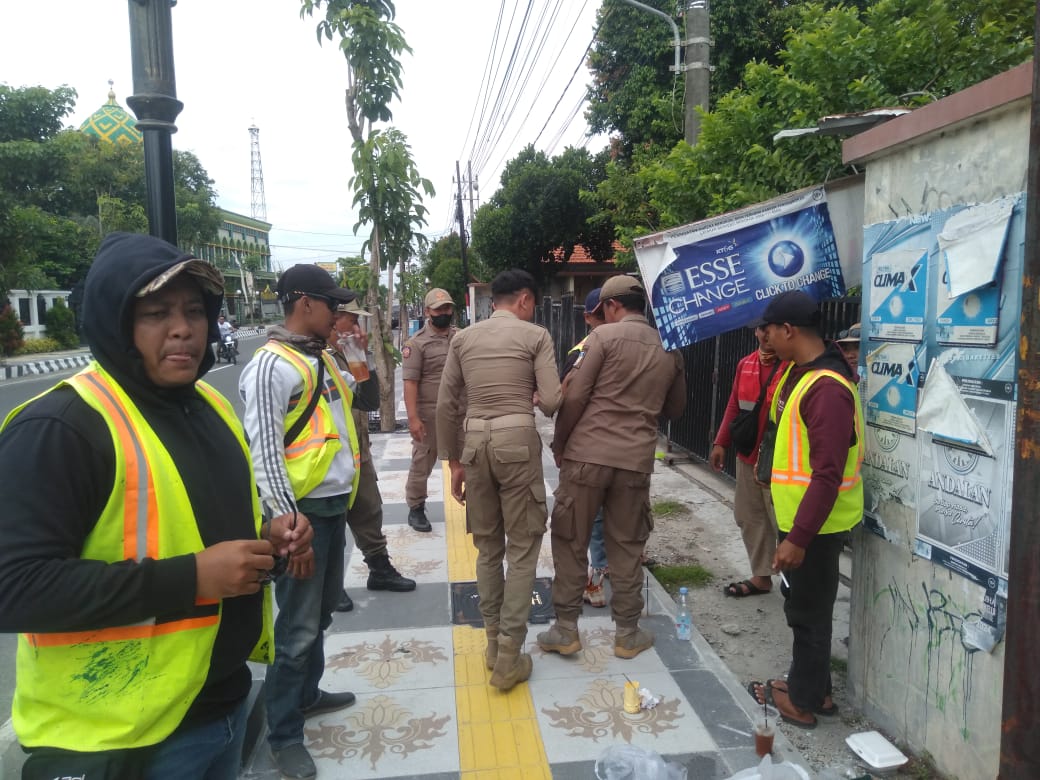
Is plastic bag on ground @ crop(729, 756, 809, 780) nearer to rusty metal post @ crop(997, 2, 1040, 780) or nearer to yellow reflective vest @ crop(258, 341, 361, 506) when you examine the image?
rusty metal post @ crop(997, 2, 1040, 780)

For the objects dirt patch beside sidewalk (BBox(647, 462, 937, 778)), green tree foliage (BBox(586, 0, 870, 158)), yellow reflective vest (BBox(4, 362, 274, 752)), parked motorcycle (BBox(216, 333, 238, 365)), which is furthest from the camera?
parked motorcycle (BBox(216, 333, 238, 365))

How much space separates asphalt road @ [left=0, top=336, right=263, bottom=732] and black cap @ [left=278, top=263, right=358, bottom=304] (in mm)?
2400

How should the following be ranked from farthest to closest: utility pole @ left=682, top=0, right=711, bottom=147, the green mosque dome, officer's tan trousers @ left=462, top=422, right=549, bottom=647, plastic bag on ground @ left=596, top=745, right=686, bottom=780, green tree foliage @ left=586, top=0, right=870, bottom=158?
1. the green mosque dome
2. green tree foliage @ left=586, top=0, right=870, bottom=158
3. utility pole @ left=682, top=0, right=711, bottom=147
4. officer's tan trousers @ left=462, top=422, right=549, bottom=647
5. plastic bag on ground @ left=596, top=745, right=686, bottom=780

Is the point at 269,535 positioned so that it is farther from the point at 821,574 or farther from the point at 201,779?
the point at 821,574

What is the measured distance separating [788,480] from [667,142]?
32.5 feet

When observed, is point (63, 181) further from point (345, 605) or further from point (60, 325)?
point (345, 605)

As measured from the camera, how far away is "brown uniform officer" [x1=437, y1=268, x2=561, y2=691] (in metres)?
3.14

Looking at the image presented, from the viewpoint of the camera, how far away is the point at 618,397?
135 inches

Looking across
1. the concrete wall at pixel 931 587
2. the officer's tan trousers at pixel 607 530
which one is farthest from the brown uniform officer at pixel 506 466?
the concrete wall at pixel 931 587

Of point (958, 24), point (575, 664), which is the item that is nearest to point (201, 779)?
point (575, 664)

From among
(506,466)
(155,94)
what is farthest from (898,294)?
(155,94)

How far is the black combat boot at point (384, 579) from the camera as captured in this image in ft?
14.2

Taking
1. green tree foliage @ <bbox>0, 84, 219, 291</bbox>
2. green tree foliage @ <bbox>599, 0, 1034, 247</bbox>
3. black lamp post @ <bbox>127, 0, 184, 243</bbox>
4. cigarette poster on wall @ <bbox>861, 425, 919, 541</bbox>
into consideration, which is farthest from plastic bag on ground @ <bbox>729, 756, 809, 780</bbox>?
green tree foliage @ <bbox>0, 84, 219, 291</bbox>

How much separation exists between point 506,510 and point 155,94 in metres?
2.18
